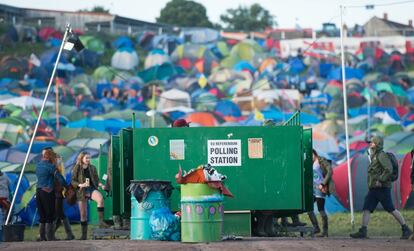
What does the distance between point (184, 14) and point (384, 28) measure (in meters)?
40.8

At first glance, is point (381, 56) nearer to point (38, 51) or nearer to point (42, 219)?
point (38, 51)

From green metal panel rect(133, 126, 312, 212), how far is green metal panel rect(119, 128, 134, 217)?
33 cm

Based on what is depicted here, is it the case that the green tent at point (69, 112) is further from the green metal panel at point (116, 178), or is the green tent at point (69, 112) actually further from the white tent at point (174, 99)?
the green metal panel at point (116, 178)

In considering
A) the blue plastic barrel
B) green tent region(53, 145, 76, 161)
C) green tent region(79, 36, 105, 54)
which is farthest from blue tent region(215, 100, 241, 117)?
the blue plastic barrel

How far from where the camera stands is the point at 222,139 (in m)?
16.6

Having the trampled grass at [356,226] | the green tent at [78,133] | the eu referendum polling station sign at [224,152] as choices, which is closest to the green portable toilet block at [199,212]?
the eu referendum polling station sign at [224,152]

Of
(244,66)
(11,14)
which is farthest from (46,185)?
(11,14)

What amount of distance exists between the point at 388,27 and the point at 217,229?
91404 mm

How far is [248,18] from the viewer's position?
149 m

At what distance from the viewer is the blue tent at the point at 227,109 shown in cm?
5953

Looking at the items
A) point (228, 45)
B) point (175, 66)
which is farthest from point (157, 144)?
point (228, 45)

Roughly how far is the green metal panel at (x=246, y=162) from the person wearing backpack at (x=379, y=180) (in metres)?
1.61

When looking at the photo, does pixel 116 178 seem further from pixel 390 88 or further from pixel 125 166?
pixel 390 88

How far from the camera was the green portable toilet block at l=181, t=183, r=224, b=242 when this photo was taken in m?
15.5
